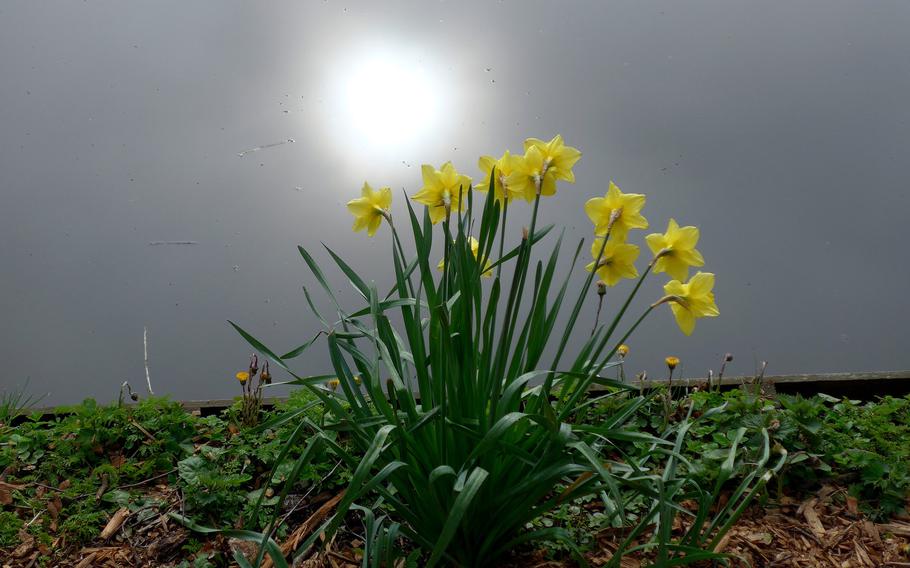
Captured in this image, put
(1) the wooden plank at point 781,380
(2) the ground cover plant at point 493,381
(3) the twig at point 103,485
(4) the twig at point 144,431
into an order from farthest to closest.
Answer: (1) the wooden plank at point 781,380
(4) the twig at point 144,431
(3) the twig at point 103,485
(2) the ground cover plant at point 493,381

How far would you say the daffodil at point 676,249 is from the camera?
1511 millimetres

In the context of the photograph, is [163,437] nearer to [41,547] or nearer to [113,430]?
[113,430]

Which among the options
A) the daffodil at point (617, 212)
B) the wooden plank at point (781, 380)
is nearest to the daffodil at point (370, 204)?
the daffodil at point (617, 212)

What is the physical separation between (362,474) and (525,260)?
0.57 metres

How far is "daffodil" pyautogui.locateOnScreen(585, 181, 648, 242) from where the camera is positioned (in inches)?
59.9

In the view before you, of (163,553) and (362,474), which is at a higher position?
(362,474)

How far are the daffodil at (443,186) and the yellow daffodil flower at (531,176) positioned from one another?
0.12 metres

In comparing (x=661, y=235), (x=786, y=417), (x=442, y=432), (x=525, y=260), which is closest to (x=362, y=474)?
(x=442, y=432)

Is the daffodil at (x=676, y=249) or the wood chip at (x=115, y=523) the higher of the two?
the daffodil at (x=676, y=249)

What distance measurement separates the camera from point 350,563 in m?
1.74

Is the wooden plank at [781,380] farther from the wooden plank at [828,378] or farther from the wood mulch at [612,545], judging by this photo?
the wood mulch at [612,545]

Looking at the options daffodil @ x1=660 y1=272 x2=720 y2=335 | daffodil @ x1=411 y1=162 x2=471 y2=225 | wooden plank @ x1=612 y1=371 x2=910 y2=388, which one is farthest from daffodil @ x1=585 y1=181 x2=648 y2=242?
wooden plank @ x1=612 y1=371 x2=910 y2=388

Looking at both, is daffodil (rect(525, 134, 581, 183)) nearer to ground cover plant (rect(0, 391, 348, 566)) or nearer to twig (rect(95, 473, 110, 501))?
ground cover plant (rect(0, 391, 348, 566))

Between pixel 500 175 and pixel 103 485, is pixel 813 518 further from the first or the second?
pixel 103 485
